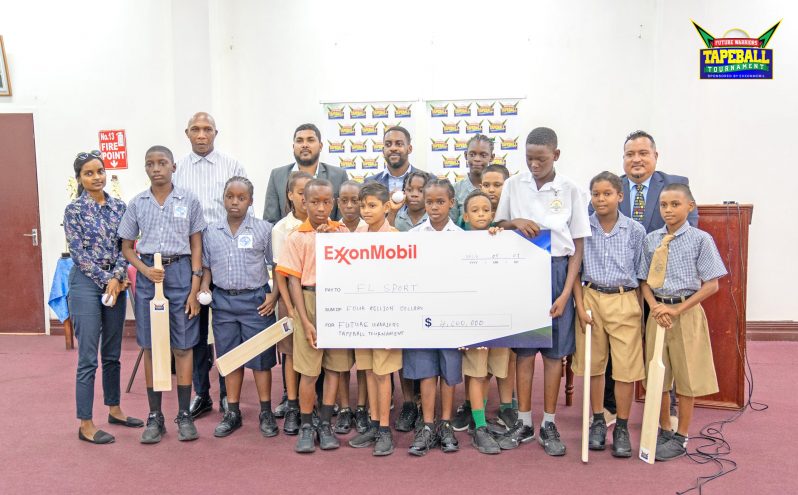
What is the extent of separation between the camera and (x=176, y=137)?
5953 mm

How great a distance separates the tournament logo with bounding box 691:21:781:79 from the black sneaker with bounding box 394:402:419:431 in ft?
14.0

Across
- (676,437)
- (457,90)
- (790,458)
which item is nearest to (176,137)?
(457,90)

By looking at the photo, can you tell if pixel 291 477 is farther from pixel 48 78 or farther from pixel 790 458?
Result: pixel 48 78

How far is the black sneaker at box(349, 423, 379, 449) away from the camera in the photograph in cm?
334

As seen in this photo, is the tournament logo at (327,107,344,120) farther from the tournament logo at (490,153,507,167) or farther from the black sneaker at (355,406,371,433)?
the black sneaker at (355,406,371,433)

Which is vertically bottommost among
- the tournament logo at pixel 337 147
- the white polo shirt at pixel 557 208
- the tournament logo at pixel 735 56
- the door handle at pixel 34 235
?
the door handle at pixel 34 235

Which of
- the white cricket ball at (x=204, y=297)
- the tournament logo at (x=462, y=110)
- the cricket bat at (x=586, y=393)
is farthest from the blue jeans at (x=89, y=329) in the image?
the tournament logo at (x=462, y=110)

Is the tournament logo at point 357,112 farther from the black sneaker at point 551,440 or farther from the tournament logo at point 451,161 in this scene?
the black sneaker at point 551,440

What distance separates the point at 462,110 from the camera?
19.4ft

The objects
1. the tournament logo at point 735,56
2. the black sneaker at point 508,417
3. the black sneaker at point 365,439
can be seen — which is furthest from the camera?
the tournament logo at point 735,56

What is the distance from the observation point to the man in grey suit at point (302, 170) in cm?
412

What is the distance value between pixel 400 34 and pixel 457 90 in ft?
2.60

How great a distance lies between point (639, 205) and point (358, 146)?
3094mm

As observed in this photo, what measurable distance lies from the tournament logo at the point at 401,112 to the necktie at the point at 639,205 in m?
2.83
